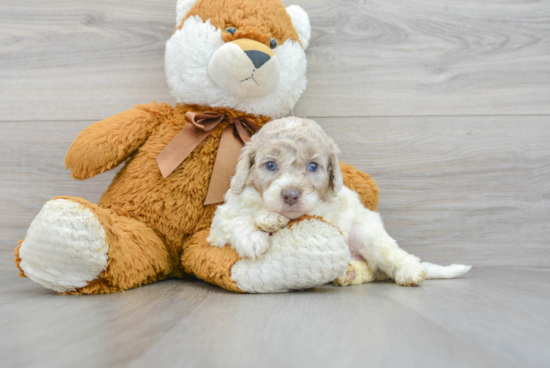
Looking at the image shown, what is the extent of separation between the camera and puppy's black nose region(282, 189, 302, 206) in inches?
33.6

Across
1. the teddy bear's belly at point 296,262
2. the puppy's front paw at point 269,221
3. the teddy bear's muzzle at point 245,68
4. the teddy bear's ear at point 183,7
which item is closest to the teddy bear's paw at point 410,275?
the teddy bear's belly at point 296,262

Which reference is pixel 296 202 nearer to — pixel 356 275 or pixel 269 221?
pixel 269 221

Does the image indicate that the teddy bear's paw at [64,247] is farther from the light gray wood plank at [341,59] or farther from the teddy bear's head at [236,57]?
the light gray wood plank at [341,59]

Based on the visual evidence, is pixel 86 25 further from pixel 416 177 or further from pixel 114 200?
pixel 416 177

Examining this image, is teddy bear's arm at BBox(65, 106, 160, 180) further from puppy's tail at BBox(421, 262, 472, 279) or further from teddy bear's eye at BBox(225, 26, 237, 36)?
puppy's tail at BBox(421, 262, 472, 279)

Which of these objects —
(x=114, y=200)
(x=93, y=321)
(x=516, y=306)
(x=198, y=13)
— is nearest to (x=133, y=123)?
(x=114, y=200)

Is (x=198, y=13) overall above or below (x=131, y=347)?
above

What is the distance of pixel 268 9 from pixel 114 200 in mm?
634

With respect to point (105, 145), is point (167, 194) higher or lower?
lower

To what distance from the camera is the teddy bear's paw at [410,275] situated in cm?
97

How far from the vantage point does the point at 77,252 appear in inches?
31.9

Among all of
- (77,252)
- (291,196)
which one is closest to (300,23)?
(291,196)

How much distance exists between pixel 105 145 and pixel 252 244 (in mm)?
476

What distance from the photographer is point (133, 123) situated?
108 centimetres
